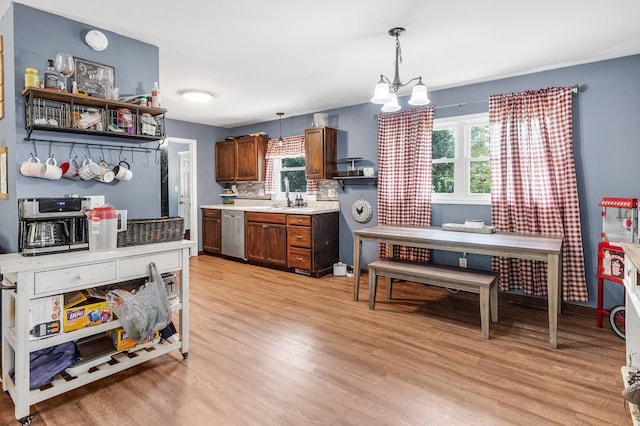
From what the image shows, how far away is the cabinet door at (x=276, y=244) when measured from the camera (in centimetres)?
488

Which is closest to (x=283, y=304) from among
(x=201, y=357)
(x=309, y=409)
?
(x=201, y=357)

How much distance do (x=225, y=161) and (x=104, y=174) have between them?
374cm

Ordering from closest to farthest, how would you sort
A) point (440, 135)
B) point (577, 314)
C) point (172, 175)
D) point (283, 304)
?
1. point (577, 314)
2. point (283, 304)
3. point (440, 135)
4. point (172, 175)

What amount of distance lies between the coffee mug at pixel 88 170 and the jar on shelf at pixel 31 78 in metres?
0.51

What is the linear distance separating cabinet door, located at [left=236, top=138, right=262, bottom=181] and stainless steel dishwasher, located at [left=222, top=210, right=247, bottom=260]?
68 centimetres

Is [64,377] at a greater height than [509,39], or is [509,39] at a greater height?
[509,39]

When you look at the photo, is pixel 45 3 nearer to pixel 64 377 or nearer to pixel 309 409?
pixel 64 377

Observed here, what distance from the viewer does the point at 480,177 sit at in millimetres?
3924

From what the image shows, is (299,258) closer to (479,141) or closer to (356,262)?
(356,262)

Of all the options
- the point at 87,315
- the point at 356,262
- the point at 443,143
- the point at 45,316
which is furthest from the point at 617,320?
the point at 45,316

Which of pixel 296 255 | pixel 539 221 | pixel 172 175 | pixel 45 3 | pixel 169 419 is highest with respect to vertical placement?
pixel 45 3

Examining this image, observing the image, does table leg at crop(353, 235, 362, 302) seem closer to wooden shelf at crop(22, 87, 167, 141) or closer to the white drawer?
the white drawer

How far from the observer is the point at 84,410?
1835 millimetres

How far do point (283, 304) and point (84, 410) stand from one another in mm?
1918
